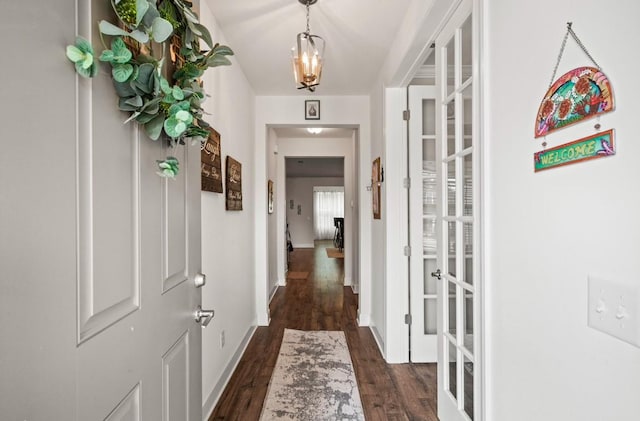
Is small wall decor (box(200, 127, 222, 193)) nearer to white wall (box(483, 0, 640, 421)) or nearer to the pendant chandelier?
the pendant chandelier

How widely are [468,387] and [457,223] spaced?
0.78 metres

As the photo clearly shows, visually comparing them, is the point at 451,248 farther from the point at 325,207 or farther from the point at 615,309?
the point at 325,207

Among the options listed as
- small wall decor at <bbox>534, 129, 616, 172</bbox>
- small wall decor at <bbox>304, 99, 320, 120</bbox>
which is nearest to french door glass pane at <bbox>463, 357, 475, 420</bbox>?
small wall decor at <bbox>534, 129, 616, 172</bbox>

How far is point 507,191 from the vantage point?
3.69ft

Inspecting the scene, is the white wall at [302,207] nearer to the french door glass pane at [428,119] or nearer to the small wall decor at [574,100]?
the french door glass pane at [428,119]

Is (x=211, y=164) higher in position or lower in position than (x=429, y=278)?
higher

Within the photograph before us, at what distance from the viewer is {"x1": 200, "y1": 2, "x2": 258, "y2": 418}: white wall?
6.86 ft

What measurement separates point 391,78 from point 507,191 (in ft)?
6.03

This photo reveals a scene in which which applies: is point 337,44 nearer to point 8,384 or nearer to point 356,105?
point 356,105

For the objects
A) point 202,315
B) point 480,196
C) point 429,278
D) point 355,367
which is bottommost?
point 355,367

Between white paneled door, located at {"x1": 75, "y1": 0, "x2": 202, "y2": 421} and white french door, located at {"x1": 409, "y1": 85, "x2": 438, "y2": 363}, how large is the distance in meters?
2.08

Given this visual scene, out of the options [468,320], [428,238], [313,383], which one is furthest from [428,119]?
[313,383]

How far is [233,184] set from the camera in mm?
2688

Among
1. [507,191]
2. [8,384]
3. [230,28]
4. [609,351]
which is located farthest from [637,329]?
[230,28]
